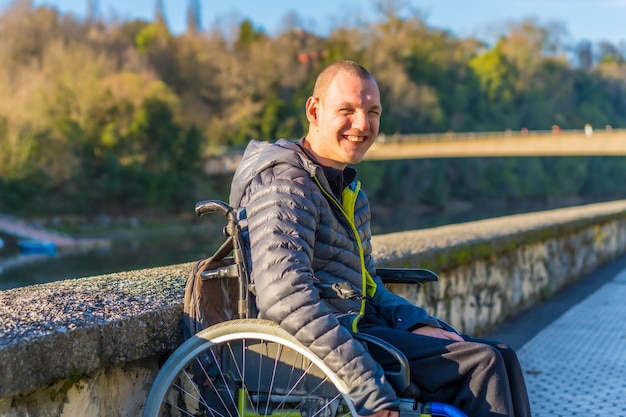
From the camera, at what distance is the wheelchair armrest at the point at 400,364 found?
7.15ft

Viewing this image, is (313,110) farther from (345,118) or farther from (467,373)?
(467,373)

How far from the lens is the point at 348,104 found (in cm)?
260

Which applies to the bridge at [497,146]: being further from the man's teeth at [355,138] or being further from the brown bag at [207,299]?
the brown bag at [207,299]

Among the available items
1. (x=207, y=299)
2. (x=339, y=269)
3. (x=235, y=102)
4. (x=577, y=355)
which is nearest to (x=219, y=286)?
(x=207, y=299)

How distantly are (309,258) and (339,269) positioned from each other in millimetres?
223

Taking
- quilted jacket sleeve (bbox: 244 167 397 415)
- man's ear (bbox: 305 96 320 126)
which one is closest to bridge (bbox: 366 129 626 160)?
man's ear (bbox: 305 96 320 126)

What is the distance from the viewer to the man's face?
2586 millimetres

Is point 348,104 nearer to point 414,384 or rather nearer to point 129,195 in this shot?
point 414,384

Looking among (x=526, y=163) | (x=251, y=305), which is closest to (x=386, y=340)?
(x=251, y=305)

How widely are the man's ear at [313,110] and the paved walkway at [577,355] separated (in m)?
1.82

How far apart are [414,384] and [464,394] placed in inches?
5.9

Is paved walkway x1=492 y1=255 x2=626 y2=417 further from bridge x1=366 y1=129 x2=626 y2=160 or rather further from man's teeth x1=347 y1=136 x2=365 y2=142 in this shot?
bridge x1=366 y1=129 x2=626 y2=160

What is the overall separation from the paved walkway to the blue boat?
3208cm

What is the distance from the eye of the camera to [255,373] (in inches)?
94.0
